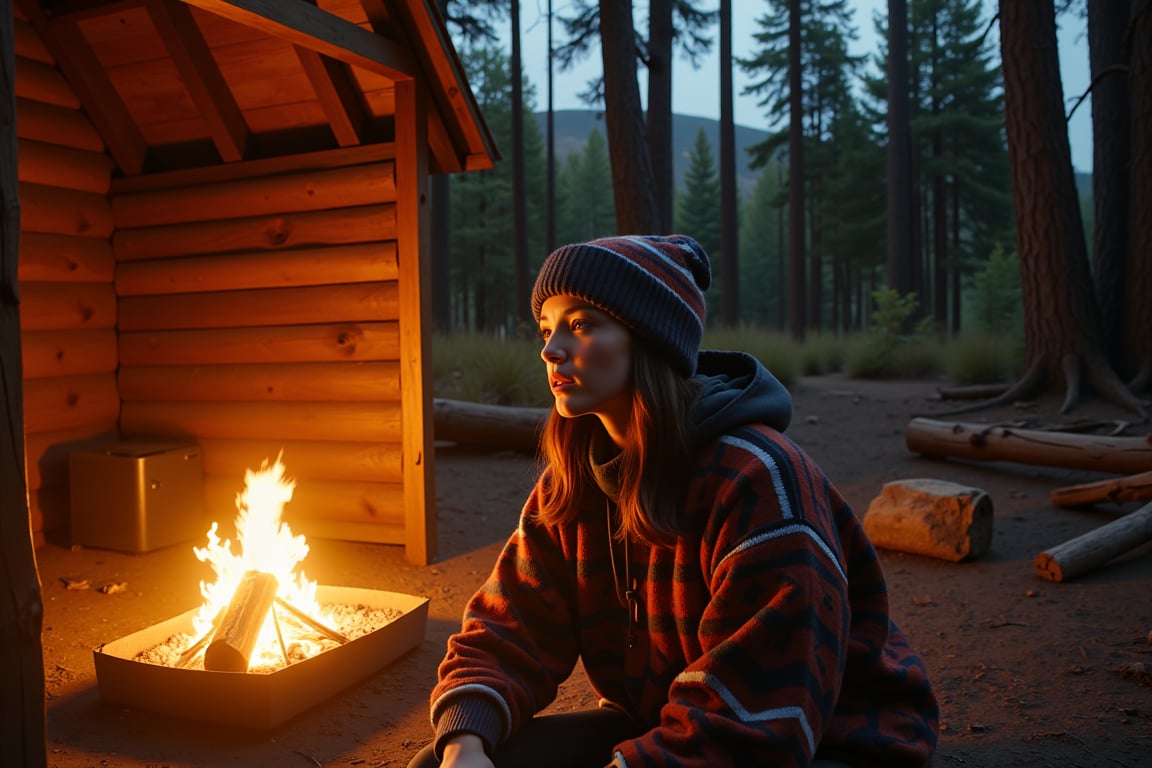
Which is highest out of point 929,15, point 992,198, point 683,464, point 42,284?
point 929,15

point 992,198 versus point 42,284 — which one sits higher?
point 992,198

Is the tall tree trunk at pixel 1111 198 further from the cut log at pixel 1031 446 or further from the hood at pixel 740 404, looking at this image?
the hood at pixel 740 404

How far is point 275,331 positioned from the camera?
5.68 meters

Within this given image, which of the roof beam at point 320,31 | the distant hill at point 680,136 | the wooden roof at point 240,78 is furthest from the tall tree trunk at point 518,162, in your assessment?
the distant hill at point 680,136

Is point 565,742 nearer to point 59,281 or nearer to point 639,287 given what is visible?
point 639,287

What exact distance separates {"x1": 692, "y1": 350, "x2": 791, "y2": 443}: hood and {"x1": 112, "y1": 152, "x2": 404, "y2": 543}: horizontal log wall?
362 centimetres

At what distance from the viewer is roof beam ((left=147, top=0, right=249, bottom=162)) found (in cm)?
499

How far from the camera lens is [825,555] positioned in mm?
1613

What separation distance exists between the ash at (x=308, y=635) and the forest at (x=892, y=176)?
19.6 ft

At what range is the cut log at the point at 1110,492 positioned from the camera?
5078 mm

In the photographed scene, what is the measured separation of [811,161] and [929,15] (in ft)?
20.9

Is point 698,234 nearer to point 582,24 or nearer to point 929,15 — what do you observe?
point 929,15

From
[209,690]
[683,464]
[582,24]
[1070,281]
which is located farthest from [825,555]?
[582,24]

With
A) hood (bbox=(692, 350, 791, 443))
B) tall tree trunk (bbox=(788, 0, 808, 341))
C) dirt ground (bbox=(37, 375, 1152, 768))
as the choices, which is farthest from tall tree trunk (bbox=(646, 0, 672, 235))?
hood (bbox=(692, 350, 791, 443))
